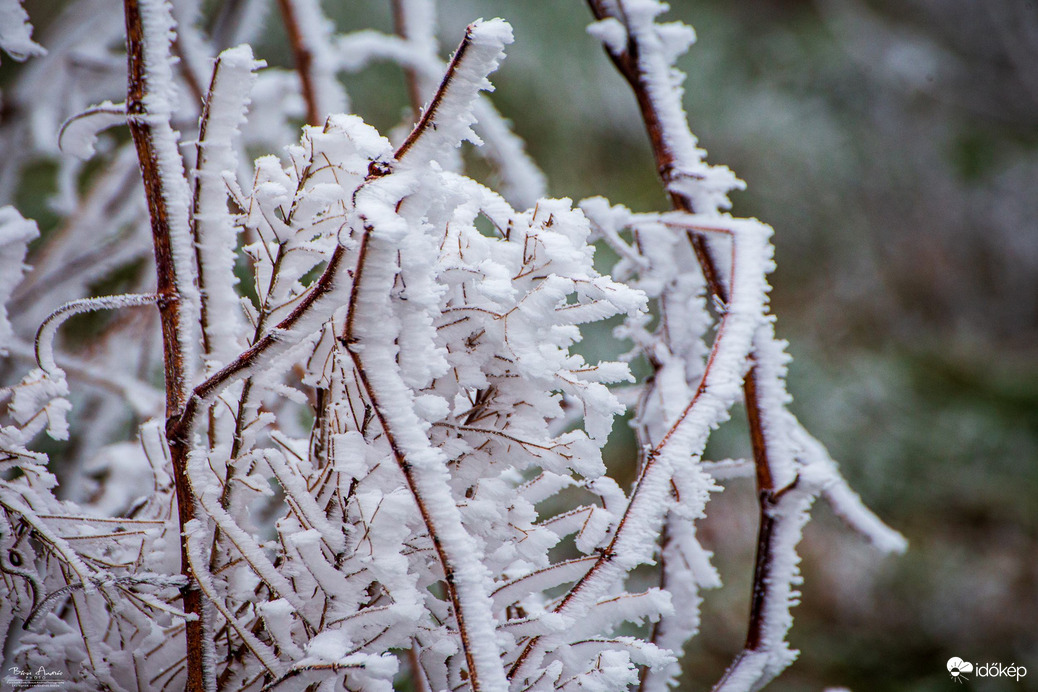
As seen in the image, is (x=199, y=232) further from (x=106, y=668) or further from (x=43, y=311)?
(x=43, y=311)

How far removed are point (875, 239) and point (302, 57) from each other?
2336mm

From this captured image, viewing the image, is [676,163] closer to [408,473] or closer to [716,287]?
[716,287]

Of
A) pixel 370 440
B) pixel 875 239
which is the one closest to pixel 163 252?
pixel 370 440

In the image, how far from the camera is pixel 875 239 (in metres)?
2.29

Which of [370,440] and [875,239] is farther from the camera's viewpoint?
[875,239]

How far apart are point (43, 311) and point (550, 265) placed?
0.43 m

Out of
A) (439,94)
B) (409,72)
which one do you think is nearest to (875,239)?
(409,72)

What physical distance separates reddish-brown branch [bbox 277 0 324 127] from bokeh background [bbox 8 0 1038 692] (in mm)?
1197

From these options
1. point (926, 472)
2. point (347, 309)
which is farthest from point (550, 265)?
point (926, 472)

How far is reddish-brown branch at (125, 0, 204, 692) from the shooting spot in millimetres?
205

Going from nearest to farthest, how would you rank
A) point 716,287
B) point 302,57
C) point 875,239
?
point 716,287 < point 302,57 < point 875,239

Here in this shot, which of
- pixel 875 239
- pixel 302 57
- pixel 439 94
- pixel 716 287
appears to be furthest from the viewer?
pixel 875 239

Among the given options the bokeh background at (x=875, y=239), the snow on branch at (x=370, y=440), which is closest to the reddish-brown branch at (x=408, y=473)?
the snow on branch at (x=370, y=440)

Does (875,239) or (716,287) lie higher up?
(716,287)
